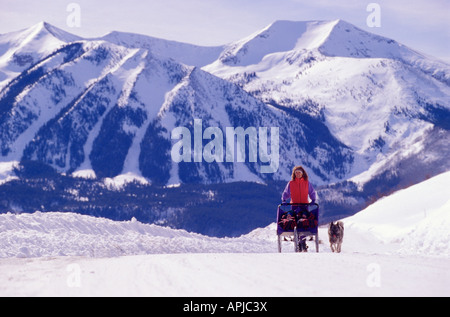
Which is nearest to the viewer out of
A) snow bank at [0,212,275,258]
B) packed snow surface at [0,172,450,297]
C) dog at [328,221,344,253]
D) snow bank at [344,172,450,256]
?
packed snow surface at [0,172,450,297]

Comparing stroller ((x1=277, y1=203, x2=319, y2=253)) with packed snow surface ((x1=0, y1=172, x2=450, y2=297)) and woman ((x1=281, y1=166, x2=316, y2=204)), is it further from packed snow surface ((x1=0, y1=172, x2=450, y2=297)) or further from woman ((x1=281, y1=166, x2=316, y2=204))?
packed snow surface ((x1=0, y1=172, x2=450, y2=297))

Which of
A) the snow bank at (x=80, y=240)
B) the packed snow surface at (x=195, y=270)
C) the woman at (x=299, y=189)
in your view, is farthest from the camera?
the snow bank at (x=80, y=240)

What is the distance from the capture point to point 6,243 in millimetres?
26641

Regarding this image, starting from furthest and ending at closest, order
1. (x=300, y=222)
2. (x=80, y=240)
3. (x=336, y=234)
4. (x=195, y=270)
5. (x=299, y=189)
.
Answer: (x=336, y=234)
(x=80, y=240)
(x=300, y=222)
(x=299, y=189)
(x=195, y=270)

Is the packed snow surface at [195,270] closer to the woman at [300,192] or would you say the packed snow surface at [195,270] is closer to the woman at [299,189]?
the woman at [300,192]

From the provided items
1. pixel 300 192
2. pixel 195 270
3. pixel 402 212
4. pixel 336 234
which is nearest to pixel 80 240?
pixel 300 192

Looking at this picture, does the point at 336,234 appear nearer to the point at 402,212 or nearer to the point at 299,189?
the point at 299,189

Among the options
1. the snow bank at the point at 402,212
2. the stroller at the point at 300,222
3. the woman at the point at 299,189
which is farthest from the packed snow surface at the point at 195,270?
the snow bank at the point at 402,212

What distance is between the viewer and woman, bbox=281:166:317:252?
75.5 feet

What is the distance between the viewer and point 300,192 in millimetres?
23250

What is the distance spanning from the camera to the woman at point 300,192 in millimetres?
23016

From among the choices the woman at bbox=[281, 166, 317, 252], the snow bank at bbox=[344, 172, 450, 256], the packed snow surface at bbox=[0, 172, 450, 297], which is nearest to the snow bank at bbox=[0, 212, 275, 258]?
the packed snow surface at bbox=[0, 172, 450, 297]

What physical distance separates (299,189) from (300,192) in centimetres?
10

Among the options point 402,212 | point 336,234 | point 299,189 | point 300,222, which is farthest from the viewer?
point 402,212
